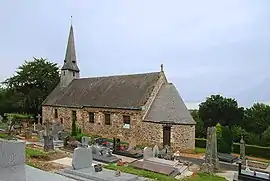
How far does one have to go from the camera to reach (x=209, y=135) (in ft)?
44.0

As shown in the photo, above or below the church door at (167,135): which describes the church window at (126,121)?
above

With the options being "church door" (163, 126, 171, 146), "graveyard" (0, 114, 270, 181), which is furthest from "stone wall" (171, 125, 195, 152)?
"graveyard" (0, 114, 270, 181)

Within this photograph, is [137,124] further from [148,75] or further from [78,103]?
[78,103]

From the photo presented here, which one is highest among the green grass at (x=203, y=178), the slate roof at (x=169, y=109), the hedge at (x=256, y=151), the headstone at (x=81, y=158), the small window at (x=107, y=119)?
the slate roof at (x=169, y=109)

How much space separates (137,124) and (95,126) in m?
5.08

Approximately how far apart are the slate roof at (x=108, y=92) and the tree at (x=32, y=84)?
15.1 ft

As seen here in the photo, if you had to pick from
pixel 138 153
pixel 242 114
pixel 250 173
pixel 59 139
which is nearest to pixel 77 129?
pixel 59 139

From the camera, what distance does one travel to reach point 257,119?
31609 mm

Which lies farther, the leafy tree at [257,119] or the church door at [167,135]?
the leafy tree at [257,119]

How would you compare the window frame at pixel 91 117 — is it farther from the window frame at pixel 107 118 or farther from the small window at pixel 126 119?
the small window at pixel 126 119

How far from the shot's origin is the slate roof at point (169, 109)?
20.1 m

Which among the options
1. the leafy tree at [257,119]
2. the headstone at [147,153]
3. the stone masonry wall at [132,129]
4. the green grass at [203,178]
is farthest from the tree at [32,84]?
the green grass at [203,178]

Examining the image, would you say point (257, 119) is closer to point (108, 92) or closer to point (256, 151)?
point (256, 151)

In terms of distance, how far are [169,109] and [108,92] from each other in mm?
7100
